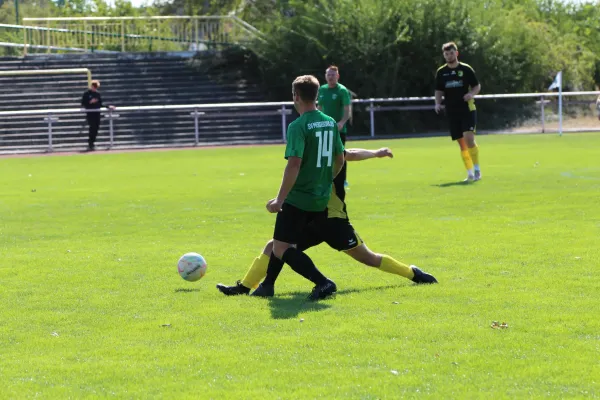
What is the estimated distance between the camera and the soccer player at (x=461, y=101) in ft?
58.5

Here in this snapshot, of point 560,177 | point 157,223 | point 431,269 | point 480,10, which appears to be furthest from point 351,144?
point 431,269

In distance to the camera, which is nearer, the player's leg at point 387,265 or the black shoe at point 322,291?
the black shoe at point 322,291

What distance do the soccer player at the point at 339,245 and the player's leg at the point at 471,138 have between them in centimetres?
964

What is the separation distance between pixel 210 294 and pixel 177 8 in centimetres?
5489

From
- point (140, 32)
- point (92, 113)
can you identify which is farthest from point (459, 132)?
point (140, 32)

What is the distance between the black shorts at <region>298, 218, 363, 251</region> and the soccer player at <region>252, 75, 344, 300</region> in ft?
0.21

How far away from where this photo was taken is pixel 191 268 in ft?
28.6

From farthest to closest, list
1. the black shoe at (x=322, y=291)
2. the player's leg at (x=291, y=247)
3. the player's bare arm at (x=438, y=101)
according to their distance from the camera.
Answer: the player's bare arm at (x=438, y=101) < the player's leg at (x=291, y=247) < the black shoe at (x=322, y=291)

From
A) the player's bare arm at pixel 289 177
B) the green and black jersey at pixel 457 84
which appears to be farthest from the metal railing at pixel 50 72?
the player's bare arm at pixel 289 177

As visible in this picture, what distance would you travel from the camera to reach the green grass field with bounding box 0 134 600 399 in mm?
5609

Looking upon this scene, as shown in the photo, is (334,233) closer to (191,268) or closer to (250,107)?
(191,268)

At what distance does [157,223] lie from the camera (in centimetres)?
1340

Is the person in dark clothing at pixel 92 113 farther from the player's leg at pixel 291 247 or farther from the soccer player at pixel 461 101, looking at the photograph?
the player's leg at pixel 291 247

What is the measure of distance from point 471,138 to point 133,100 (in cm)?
2353
